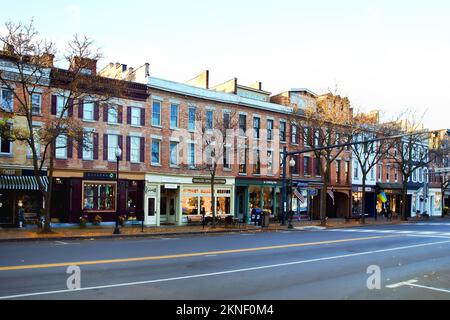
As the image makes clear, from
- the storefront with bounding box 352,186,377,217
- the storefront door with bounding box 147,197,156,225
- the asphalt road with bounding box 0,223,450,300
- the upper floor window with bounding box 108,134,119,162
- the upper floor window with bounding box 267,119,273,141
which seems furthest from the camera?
the storefront with bounding box 352,186,377,217

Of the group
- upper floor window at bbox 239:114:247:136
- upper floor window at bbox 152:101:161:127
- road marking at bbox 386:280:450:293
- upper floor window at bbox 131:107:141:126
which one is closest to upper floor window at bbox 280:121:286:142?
upper floor window at bbox 239:114:247:136

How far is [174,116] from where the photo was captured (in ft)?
106

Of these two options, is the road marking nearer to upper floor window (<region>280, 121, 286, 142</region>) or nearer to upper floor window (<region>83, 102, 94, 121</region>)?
upper floor window (<region>83, 102, 94, 121</region>)

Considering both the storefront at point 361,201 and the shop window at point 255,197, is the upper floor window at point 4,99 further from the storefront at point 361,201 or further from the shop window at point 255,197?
the storefront at point 361,201

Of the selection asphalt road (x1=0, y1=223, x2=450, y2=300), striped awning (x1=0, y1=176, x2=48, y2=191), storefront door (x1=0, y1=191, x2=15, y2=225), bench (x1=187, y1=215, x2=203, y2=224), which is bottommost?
bench (x1=187, y1=215, x2=203, y2=224)

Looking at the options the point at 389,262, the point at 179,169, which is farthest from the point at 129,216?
the point at 389,262

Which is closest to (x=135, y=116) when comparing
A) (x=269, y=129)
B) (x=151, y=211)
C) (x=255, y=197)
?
(x=151, y=211)

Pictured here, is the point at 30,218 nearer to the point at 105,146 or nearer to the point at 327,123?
the point at 105,146

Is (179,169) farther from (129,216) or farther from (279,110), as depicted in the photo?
(279,110)

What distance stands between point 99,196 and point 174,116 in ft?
28.0

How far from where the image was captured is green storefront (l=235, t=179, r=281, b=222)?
36.6 metres

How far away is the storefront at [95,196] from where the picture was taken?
1073 inches

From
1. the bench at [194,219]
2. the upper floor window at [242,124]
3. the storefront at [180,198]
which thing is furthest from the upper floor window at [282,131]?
the bench at [194,219]

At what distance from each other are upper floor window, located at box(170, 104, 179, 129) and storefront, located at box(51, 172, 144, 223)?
5.17 metres
